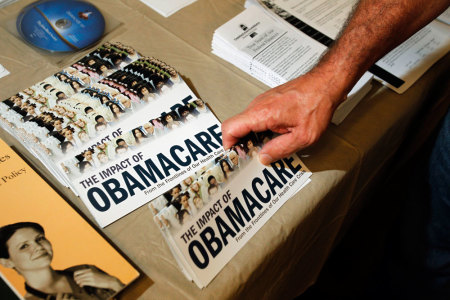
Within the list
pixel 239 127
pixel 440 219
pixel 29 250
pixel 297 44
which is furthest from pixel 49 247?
pixel 440 219

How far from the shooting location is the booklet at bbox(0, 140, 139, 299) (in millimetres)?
478

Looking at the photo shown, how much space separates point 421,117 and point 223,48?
66cm

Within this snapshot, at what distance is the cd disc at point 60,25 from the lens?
2.47 feet

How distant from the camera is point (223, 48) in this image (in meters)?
0.80

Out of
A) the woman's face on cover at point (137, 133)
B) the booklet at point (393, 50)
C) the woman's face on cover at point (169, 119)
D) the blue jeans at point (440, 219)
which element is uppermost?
the woman's face on cover at point (137, 133)

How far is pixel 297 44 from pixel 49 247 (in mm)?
647

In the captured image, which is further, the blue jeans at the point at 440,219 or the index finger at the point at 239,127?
the blue jeans at the point at 440,219

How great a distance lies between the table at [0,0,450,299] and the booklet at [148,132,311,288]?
18 mm

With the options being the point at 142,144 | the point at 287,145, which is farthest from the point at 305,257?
the point at 142,144

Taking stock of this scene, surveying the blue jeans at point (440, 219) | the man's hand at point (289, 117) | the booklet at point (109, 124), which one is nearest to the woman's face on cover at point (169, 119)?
the booklet at point (109, 124)

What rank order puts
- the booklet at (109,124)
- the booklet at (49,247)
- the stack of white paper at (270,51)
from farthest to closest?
the stack of white paper at (270,51) < the booklet at (109,124) < the booklet at (49,247)

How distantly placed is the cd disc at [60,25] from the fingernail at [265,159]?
1.57 ft

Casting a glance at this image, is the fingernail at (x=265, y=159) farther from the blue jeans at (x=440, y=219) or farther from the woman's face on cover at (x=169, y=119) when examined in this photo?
the blue jeans at (x=440, y=219)

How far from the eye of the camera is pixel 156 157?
62 cm
